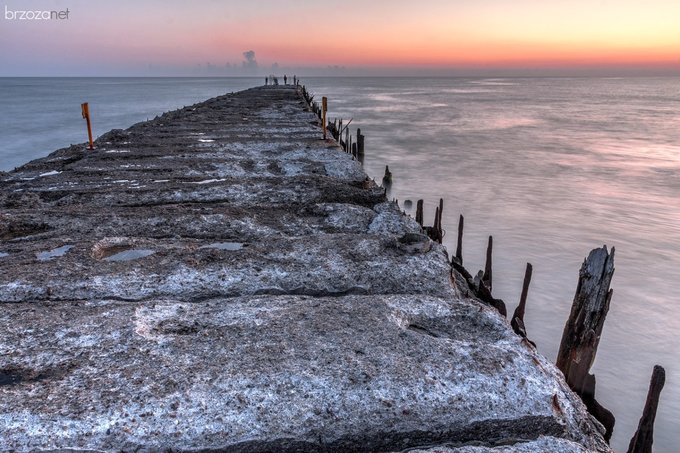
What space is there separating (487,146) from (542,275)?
16.3m

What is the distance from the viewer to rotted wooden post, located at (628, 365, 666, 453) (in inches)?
111

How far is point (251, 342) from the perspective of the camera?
2654 mm

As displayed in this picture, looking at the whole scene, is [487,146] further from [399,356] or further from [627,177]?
[399,356]

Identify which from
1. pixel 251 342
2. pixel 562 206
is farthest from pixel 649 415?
pixel 562 206

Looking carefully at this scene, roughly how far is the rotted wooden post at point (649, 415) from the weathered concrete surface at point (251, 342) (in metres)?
0.70

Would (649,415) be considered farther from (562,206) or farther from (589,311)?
(562,206)

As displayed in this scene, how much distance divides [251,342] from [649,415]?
8.02 feet

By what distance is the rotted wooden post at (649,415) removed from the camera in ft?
9.29

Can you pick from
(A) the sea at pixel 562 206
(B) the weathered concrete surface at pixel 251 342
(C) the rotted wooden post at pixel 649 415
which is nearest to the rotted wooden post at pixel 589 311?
(C) the rotted wooden post at pixel 649 415

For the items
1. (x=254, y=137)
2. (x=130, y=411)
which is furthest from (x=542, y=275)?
(x=130, y=411)

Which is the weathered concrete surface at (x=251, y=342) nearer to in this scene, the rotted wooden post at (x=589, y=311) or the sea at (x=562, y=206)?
the rotted wooden post at (x=589, y=311)

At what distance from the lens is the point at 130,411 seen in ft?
7.03

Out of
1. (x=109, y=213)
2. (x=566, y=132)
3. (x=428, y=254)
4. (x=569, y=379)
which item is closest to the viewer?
(x=569, y=379)

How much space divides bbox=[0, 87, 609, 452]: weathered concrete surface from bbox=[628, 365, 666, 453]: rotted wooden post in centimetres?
70
